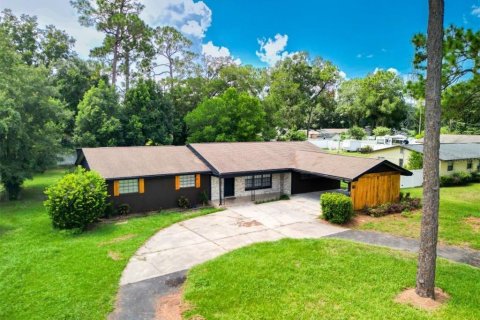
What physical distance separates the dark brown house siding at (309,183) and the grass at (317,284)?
9698 millimetres

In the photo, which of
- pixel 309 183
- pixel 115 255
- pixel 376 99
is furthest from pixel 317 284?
pixel 376 99

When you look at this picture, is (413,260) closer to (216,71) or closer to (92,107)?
(92,107)

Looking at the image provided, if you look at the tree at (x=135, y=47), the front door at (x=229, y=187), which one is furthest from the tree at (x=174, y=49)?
the front door at (x=229, y=187)

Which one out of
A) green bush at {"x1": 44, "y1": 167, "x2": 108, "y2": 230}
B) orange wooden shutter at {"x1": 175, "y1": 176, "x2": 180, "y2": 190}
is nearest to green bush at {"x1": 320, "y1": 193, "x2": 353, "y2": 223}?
orange wooden shutter at {"x1": 175, "y1": 176, "x2": 180, "y2": 190}

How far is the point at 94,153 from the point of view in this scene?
17.7 metres

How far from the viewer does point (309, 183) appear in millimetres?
21750

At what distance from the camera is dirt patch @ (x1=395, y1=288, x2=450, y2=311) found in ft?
25.3

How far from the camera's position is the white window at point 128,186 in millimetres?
16219

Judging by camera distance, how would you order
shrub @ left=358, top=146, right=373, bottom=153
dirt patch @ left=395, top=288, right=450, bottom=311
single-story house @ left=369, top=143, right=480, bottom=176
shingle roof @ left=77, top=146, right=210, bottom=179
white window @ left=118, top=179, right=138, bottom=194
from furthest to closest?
shrub @ left=358, top=146, right=373, bottom=153 < single-story house @ left=369, top=143, right=480, bottom=176 < shingle roof @ left=77, top=146, right=210, bottom=179 < white window @ left=118, top=179, right=138, bottom=194 < dirt patch @ left=395, top=288, right=450, bottom=311

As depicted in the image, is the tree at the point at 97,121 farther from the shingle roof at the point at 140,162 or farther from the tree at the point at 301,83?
the tree at the point at 301,83

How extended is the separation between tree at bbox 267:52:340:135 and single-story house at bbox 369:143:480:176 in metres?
24.1

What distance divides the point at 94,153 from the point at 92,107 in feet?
45.6

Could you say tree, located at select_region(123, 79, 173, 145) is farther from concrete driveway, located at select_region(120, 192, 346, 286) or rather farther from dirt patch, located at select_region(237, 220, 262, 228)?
dirt patch, located at select_region(237, 220, 262, 228)

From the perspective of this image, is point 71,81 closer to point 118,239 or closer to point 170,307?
point 118,239
